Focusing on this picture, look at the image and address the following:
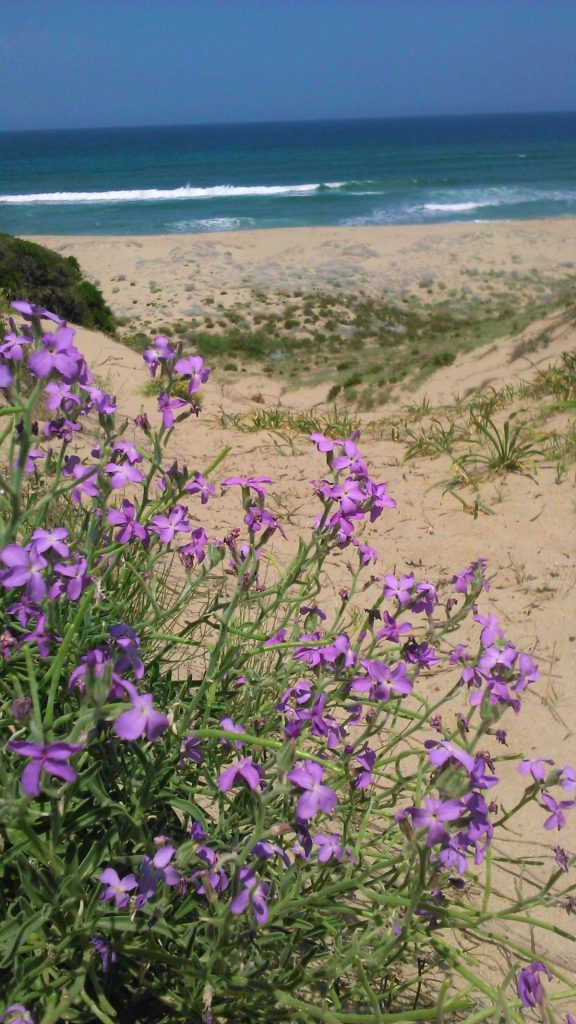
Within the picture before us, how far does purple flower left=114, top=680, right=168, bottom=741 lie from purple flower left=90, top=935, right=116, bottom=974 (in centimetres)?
40

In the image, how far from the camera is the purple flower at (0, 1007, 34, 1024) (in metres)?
1.11

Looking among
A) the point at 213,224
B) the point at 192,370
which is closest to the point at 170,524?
the point at 192,370

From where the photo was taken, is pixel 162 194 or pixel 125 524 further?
pixel 162 194

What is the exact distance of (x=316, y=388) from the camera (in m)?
9.92

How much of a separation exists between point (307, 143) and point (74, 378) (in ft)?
275

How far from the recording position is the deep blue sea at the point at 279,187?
29.3 m

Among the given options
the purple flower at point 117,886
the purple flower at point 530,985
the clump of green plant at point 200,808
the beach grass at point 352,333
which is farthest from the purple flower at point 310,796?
the beach grass at point 352,333

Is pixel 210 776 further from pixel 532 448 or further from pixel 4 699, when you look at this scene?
pixel 532 448

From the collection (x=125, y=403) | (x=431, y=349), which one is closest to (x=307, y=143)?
(x=431, y=349)

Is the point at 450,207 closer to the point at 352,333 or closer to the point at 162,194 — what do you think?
the point at 162,194

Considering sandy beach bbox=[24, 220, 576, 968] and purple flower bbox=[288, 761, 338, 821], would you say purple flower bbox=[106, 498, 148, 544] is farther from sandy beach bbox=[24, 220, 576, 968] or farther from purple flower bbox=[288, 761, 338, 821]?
sandy beach bbox=[24, 220, 576, 968]

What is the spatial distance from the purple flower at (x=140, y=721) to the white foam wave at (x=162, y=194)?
36831mm

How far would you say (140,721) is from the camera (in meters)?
1.03

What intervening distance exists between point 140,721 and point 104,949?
1.38 ft
